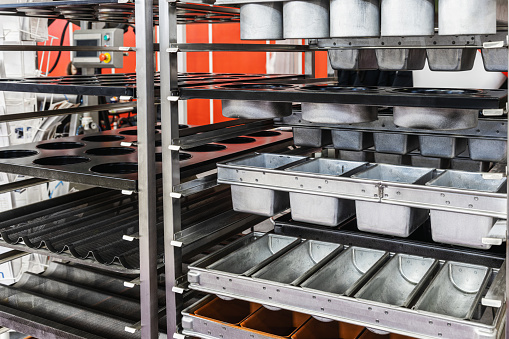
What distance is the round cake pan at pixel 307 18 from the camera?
67.9 inches

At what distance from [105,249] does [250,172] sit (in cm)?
66

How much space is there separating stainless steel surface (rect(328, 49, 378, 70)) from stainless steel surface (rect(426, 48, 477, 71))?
34cm

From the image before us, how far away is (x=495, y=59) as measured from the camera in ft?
7.00

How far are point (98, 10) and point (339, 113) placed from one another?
1198mm

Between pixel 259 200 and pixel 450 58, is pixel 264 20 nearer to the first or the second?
pixel 259 200

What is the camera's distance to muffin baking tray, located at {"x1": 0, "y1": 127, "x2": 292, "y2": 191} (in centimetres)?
208

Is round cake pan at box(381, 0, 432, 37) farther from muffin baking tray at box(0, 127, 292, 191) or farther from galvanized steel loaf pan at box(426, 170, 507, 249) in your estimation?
muffin baking tray at box(0, 127, 292, 191)

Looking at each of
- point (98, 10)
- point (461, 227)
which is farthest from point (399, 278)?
point (98, 10)

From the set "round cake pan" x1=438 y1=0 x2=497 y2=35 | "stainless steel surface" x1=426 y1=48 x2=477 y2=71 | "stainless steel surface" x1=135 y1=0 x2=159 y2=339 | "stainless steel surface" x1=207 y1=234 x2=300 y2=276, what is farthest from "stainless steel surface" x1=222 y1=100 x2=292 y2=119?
"round cake pan" x1=438 y1=0 x2=497 y2=35

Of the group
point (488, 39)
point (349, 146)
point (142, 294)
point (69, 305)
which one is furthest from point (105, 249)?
point (488, 39)

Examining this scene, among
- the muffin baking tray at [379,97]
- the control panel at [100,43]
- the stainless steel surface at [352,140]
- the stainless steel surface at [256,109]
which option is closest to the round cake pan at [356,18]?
the muffin baking tray at [379,97]

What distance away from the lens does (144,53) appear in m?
1.94

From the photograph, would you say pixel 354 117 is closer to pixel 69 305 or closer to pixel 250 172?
pixel 250 172

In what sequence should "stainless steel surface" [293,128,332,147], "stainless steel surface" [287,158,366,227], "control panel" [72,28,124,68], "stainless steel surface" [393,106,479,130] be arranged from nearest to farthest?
"stainless steel surface" [393,106,479,130] → "stainless steel surface" [287,158,366,227] → "stainless steel surface" [293,128,332,147] → "control panel" [72,28,124,68]
